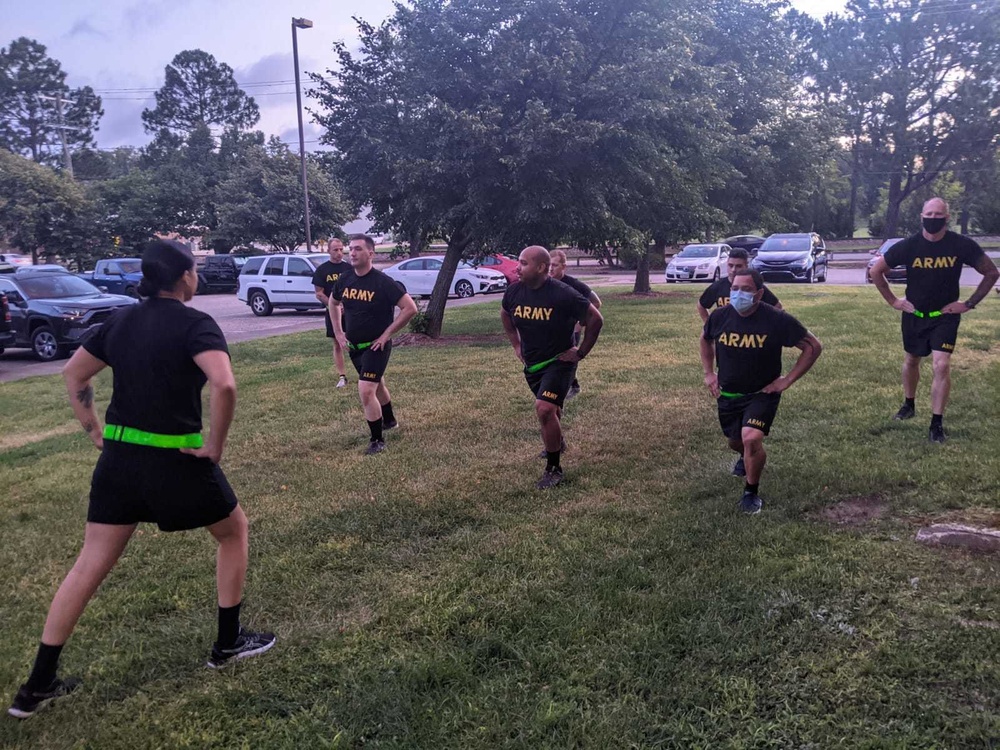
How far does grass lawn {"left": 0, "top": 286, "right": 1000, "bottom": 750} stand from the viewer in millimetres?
2934

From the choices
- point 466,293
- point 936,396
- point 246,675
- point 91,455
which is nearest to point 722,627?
point 246,675

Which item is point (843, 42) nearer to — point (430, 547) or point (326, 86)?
point (326, 86)

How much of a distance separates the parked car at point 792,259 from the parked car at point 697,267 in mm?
1325

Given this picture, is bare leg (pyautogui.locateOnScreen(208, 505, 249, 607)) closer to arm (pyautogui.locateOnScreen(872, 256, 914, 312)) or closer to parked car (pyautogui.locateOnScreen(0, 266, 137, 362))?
arm (pyautogui.locateOnScreen(872, 256, 914, 312))

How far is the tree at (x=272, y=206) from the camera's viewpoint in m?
39.9

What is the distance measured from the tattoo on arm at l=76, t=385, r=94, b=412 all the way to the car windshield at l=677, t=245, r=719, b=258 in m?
27.8

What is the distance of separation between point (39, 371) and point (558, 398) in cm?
1167

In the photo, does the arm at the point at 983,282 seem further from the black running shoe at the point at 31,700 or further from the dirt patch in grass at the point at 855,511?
the black running shoe at the point at 31,700

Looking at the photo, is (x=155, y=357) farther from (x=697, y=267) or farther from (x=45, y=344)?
(x=697, y=267)

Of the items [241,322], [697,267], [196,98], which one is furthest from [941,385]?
[196,98]

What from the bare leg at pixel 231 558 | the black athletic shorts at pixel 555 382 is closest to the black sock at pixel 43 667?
the bare leg at pixel 231 558

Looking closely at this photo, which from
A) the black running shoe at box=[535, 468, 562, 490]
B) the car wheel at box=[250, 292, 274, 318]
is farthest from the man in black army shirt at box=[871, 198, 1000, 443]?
the car wheel at box=[250, 292, 274, 318]

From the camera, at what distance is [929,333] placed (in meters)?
6.46

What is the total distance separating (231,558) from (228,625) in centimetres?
31
